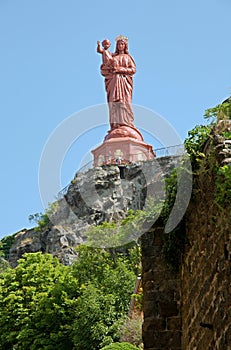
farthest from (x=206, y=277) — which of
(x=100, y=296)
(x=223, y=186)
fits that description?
(x=100, y=296)

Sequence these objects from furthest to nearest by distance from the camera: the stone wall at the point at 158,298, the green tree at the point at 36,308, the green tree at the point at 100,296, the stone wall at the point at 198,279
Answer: the green tree at the point at 36,308, the green tree at the point at 100,296, the stone wall at the point at 158,298, the stone wall at the point at 198,279

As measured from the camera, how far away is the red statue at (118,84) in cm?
5462

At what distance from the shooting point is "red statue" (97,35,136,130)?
2151 inches

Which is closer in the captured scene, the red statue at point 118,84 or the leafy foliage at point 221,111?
the leafy foliage at point 221,111

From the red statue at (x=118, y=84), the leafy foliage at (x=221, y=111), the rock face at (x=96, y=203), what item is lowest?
the leafy foliage at (x=221, y=111)

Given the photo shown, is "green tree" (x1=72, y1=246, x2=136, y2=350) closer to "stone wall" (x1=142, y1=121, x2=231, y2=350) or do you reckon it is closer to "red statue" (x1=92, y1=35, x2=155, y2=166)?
"red statue" (x1=92, y1=35, x2=155, y2=166)

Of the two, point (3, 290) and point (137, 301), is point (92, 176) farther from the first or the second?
point (137, 301)

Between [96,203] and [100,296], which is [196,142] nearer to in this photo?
[100,296]

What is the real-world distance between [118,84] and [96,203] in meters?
8.05

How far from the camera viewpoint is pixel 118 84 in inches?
2167

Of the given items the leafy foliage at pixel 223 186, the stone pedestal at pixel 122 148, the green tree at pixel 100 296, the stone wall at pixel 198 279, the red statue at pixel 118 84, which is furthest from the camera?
the red statue at pixel 118 84

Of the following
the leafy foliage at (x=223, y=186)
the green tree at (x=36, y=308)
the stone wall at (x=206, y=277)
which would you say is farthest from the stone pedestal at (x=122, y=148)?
the leafy foliage at (x=223, y=186)

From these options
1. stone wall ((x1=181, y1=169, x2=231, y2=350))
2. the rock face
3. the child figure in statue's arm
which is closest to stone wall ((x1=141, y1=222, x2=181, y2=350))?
stone wall ((x1=181, y1=169, x2=231, y2=350))

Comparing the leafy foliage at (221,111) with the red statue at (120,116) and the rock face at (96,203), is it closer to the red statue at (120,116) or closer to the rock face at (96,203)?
the rock face at (96,203)
